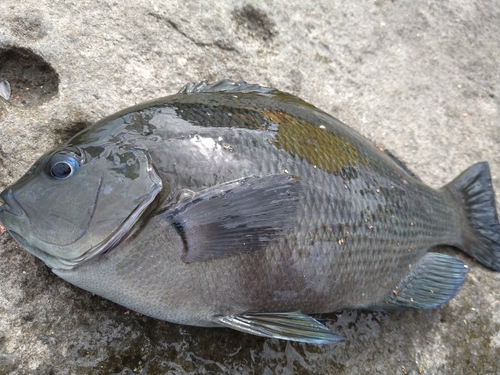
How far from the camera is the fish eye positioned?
4.39 feet

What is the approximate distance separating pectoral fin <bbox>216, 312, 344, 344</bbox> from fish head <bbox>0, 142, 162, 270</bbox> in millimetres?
511

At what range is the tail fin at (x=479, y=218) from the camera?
7.14ft

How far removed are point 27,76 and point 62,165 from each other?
2.77 ft

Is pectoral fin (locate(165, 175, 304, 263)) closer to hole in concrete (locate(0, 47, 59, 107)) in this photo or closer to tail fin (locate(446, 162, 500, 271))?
hole in concrete (locate(0, 47, 59, 107))

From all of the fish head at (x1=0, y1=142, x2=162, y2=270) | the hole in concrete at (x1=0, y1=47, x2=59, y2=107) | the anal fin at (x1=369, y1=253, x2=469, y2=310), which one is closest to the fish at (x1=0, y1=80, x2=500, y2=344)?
the fish head at (x1=0, y1=142, x2=162, y2=270)

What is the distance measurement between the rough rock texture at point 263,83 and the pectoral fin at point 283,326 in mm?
288

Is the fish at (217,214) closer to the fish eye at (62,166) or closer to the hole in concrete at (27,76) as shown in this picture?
the fish eye at (62,166)

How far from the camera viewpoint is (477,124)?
2758 millimetres

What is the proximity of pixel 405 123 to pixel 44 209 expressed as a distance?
7.18 feet

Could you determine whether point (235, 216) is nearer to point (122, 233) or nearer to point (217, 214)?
point (217, 214)

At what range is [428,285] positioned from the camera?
191cm

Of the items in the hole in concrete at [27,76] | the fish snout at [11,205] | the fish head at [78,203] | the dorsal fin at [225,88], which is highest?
the dorsal fin at [225,88]

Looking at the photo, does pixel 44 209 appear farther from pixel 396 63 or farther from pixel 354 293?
pixel 396 63

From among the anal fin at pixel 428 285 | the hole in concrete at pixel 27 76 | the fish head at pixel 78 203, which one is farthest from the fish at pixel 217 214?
the hole in concrete at pixel 27 76
